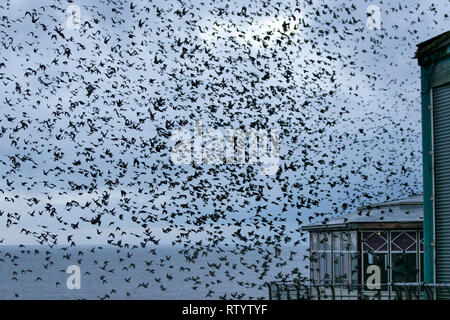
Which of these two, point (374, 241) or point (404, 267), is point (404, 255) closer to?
point (404, 267)

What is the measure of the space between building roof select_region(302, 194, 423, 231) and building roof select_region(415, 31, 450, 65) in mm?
14009

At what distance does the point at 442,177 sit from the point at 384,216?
15.0 metres

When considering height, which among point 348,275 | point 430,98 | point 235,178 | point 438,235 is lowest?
point 348,275

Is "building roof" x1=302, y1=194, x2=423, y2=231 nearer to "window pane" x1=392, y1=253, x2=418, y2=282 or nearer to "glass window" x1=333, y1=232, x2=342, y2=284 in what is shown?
"glass window" x1=333, y1=232, x2=342, y2=284

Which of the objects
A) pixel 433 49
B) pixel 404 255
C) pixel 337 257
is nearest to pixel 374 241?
pixel 404 255

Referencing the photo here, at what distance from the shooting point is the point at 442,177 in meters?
27.8

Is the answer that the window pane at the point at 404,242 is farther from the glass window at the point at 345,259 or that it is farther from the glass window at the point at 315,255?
the glass window at the point at 315,255

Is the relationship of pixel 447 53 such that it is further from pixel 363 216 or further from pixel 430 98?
pixel 363 216

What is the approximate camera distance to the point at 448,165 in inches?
1084

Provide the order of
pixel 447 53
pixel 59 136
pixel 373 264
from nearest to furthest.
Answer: pixel 447 53 < pixel 59 136 < pixel 373 264

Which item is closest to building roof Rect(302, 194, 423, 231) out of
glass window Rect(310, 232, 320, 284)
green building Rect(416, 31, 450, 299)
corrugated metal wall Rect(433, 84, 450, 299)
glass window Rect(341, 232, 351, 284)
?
glass window Rect(341, 232, 351, 284)

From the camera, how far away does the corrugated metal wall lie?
2750cm

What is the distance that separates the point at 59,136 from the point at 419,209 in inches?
881
